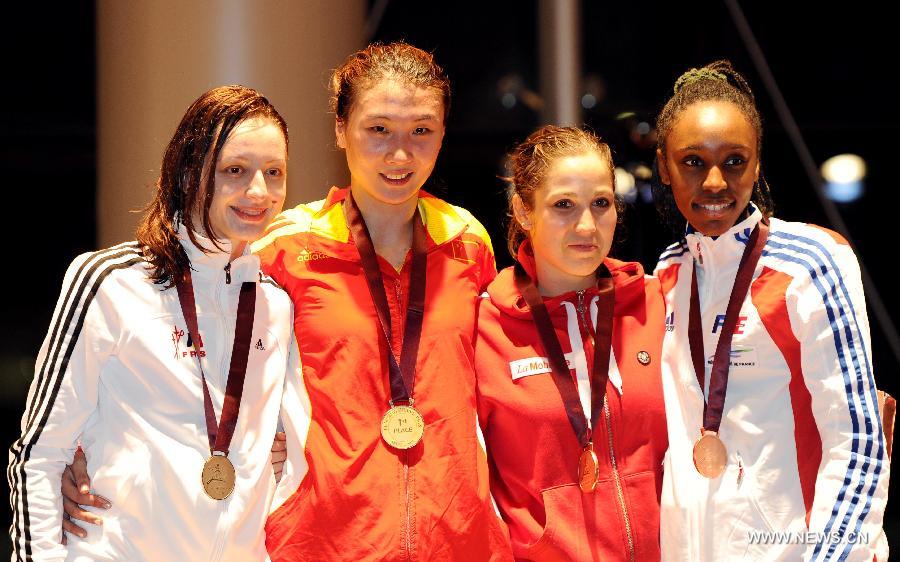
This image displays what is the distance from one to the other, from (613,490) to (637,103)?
4311 millimetres

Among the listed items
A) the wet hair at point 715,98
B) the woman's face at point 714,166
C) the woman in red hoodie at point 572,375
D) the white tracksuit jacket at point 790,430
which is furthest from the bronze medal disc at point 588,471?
the wet hair at point 715,98

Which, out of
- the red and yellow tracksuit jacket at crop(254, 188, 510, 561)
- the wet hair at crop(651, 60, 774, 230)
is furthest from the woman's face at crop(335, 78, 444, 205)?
the wet hair at crop(651, 60, 774, 230)

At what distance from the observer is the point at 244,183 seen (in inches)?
89.9

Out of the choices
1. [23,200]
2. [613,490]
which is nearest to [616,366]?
[613,490]

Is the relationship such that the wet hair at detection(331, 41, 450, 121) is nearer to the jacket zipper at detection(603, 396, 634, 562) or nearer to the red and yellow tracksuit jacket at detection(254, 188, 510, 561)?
the red and yellow tracksuit jacket at detection(254, 188, 510, 561)

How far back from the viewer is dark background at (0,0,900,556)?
602 cm

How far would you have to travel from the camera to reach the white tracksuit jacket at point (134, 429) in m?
2.11

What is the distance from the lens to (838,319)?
2.23 meters

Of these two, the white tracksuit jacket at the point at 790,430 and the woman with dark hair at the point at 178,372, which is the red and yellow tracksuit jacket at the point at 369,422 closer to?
the woman with dark hair at the point at 178,372

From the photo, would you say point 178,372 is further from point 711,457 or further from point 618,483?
point 711,457

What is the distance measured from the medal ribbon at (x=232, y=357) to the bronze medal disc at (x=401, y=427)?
13.3 inches

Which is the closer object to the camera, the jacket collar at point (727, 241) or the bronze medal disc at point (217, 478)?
the bronze medal disc at point (217, 478)

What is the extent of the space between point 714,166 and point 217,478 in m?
1.40

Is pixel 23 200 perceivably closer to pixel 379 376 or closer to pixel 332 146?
pixel 332 146
